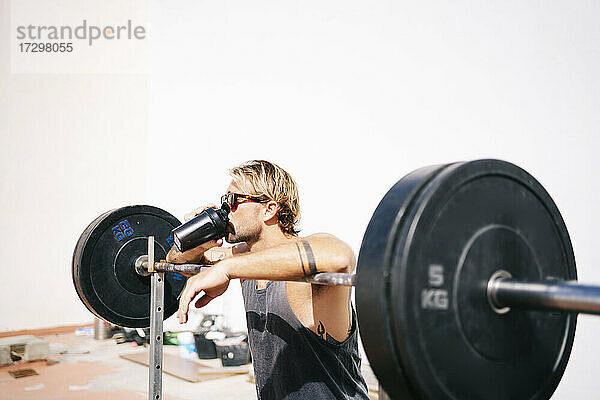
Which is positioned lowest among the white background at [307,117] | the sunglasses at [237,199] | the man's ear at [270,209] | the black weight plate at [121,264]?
the black weight plate at [121,264]

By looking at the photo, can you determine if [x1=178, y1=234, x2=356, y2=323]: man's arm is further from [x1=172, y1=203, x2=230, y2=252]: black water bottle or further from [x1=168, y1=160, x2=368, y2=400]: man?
[x1=172, y1=203, x2=230, y2=252]: black water bottle

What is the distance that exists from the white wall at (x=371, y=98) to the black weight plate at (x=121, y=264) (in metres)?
1.90

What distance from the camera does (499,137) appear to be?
2938mm

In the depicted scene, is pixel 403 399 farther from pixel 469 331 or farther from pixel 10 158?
pixel 10 158

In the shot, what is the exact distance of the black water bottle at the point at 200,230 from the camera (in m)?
1.48

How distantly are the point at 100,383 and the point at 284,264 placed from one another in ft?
11.3

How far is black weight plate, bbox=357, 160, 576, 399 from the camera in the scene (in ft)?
2.09

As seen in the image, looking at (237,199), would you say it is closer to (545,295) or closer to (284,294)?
(284,294)

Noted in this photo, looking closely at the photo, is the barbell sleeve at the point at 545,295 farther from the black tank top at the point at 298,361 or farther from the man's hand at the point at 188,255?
the man's hand at the point at 188,255

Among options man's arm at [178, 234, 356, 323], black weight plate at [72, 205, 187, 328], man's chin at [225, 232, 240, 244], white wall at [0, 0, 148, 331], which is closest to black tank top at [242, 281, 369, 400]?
man's chin at [225, 232, 240, 244]

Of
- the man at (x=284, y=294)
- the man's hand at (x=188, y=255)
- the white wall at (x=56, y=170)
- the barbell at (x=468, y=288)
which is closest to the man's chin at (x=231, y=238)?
the man at (x=284, y=294)

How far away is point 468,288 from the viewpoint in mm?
667

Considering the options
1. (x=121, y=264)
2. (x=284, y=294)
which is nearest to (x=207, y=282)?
(x=284, y=294)

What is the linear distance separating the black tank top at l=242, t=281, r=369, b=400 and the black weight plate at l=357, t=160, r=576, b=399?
674 millimetres
